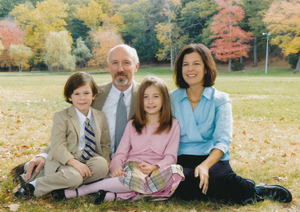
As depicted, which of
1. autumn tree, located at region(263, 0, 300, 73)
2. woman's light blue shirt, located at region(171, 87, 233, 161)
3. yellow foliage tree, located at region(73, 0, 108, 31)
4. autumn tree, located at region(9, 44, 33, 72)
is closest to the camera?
woman's light blue shirt, located at region(171, 87, 233, 161)

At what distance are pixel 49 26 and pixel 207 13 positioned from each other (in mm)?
24249

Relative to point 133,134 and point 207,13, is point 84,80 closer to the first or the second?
point 133,134

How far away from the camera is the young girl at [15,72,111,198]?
2838 millimetres

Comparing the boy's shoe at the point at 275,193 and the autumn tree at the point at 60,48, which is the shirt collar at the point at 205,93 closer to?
the boy's shoe at the point at 275,193

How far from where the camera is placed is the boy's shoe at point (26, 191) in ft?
9.46

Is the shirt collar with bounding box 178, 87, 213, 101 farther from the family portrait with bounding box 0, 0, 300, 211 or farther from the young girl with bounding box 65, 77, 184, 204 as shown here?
the young girl with bounding box 65, 77, 184, 204

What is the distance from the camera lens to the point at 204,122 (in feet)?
9.87

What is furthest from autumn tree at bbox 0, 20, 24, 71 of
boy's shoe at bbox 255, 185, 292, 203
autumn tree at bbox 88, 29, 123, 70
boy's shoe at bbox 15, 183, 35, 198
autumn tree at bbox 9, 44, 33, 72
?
boy's shoe at bbox 255, 185, 292, 203

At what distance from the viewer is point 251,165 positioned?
13.3 ft

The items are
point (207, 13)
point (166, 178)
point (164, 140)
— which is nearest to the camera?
point (166, 178)

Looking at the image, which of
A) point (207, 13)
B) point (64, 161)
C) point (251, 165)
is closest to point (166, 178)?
point (64, 161)

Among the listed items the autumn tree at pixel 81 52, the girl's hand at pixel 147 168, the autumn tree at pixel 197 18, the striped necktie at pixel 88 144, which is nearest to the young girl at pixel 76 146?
the striped necktie at pixel 88 144

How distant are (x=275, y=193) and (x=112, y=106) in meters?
2.11

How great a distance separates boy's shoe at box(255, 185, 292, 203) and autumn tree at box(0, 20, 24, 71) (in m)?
41.0
